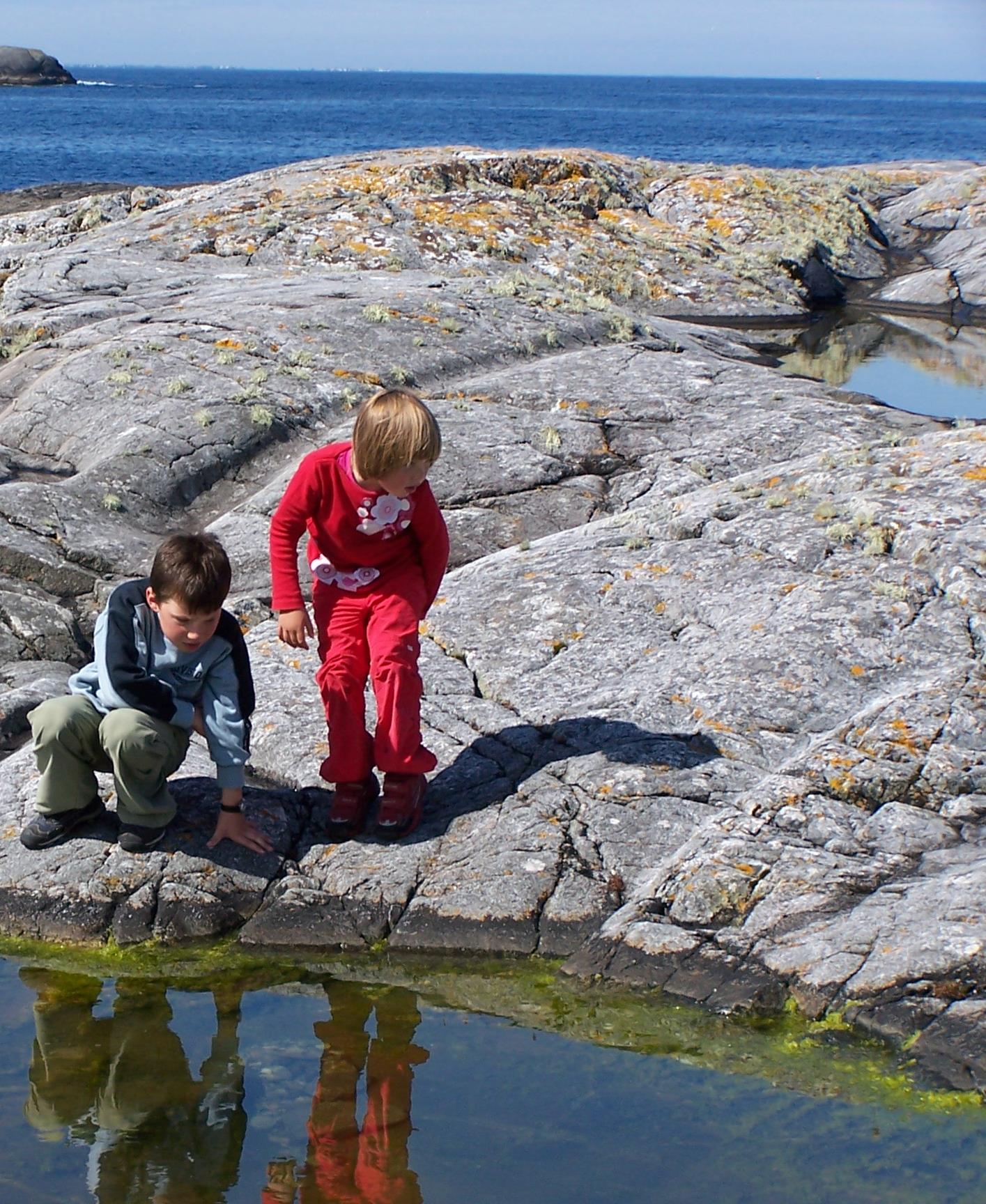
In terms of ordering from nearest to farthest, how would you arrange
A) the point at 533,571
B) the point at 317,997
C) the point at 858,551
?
1. the point at 317,997
2. the point at 858,551
3. the point at 533,571

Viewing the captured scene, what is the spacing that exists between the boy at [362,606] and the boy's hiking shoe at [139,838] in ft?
2.82

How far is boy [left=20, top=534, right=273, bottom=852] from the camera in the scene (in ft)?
18.3

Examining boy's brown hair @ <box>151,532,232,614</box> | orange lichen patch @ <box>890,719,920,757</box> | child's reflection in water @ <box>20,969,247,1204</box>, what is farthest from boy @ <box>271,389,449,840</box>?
orange lichen patch @ <box>890,719,920,757</box>

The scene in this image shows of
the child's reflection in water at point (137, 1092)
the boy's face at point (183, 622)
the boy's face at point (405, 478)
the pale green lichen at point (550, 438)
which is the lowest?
the child's reflection in water at point (137, 1092)

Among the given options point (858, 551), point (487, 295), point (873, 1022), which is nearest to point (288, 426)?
point (487, 295)

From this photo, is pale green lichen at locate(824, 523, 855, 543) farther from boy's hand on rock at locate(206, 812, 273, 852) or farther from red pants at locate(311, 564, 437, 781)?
boy's hand on rock at locate(206, 812, 273, 852)

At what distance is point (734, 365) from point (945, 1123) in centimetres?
1038

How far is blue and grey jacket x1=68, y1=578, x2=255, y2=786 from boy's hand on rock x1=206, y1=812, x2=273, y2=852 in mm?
192

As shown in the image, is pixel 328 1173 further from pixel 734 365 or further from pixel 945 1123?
pixel 734 365

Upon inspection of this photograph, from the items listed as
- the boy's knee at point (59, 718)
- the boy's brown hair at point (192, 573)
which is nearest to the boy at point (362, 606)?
the boy's brown hair at point (192, 573)

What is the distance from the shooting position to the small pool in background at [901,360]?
15.3m

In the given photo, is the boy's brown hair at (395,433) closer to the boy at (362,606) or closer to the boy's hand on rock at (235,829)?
the boy at (362,606)

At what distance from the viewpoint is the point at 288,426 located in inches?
464

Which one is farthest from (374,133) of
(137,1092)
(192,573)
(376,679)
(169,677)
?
(137,1092)
